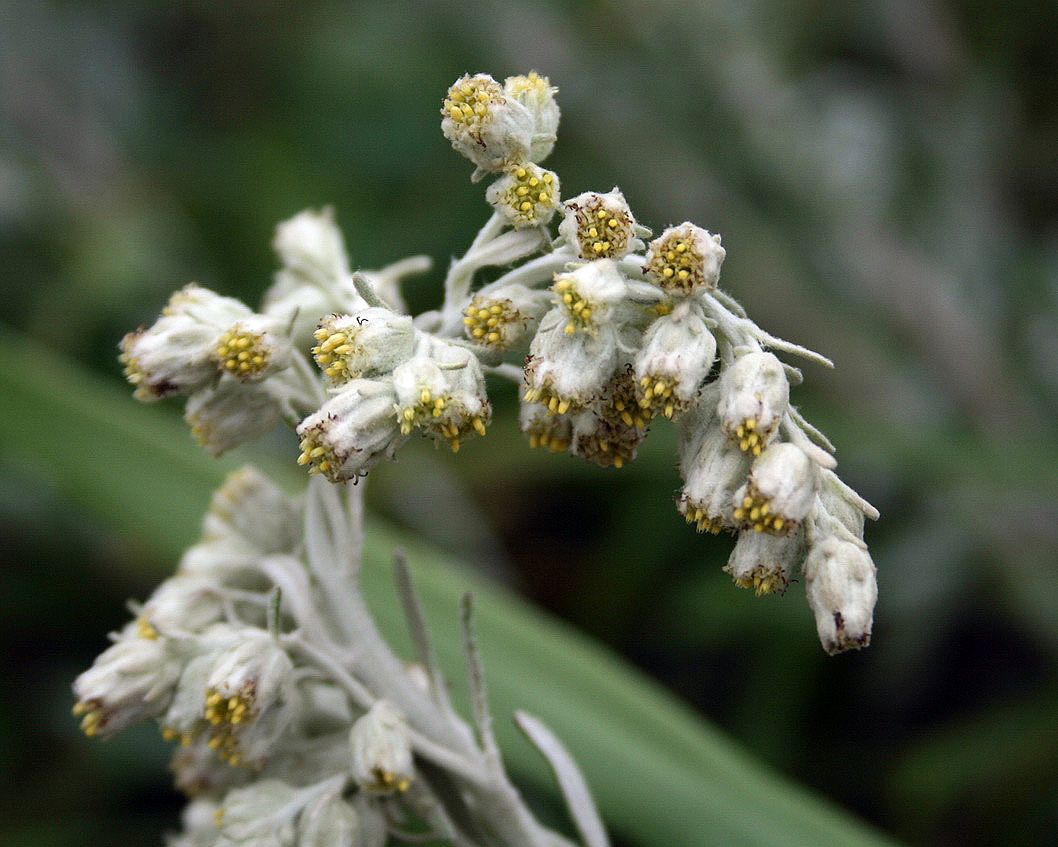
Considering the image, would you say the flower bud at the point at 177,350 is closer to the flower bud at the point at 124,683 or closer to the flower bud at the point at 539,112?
the flower bud at the point at 124,683

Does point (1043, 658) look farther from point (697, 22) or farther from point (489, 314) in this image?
point (489, 314)

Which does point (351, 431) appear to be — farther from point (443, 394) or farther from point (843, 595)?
point (843, 595)

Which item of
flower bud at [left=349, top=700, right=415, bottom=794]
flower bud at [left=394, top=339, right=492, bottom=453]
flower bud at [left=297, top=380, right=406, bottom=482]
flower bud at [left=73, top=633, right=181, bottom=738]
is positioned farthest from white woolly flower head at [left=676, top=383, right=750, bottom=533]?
flower bud at [left=73, top=633, right=181, bottom=738]

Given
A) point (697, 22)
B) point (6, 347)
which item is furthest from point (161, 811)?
point (697, 22)

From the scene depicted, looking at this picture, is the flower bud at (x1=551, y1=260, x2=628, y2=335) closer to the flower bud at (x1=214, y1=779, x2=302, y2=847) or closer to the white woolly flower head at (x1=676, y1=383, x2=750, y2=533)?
the white woolly flower head at (x1=676, y1=383, x2=750, y2=533)

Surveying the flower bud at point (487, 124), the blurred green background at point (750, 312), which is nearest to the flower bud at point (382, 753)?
the flower bud at point (487, 124)

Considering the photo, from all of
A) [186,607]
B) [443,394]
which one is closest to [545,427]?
[443,394]
